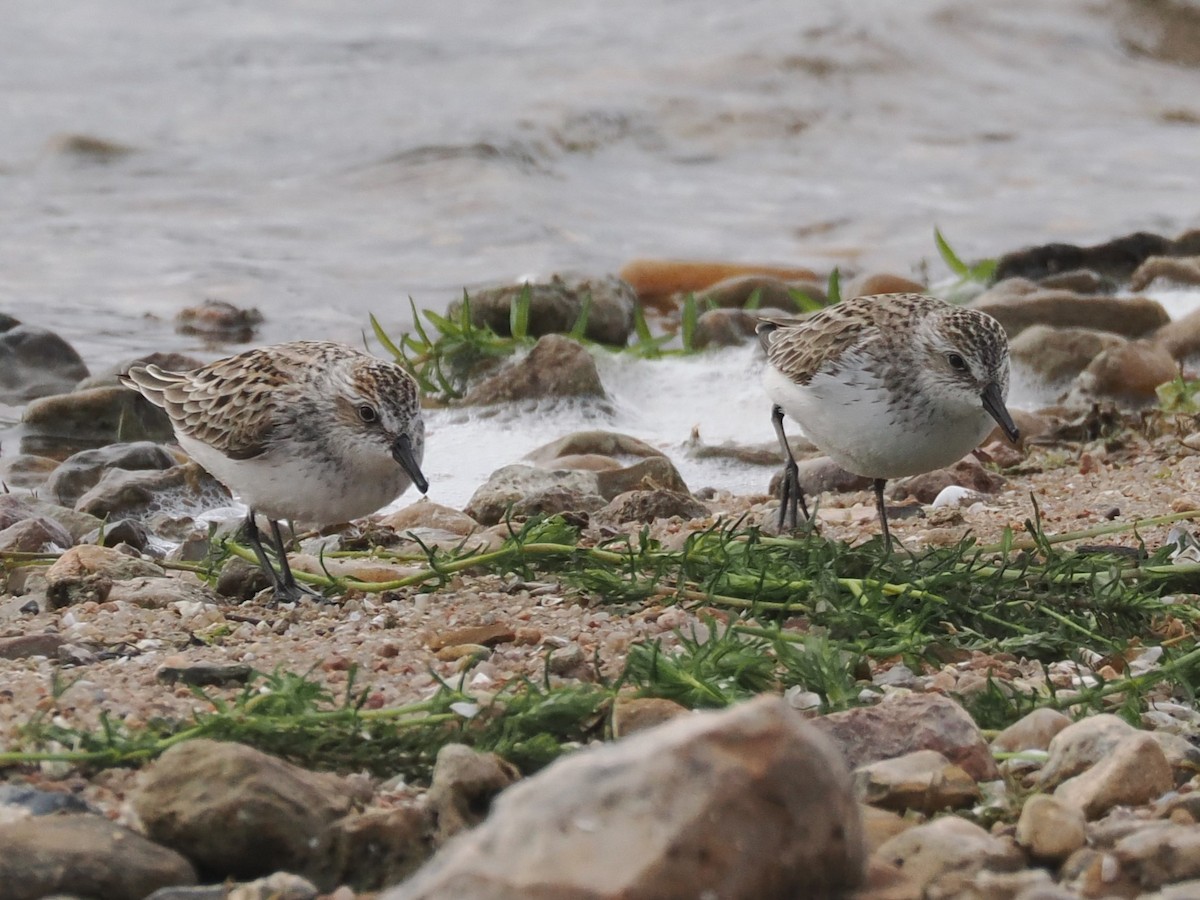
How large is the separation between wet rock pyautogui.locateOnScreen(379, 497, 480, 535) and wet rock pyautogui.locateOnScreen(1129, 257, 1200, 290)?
22.6 feet

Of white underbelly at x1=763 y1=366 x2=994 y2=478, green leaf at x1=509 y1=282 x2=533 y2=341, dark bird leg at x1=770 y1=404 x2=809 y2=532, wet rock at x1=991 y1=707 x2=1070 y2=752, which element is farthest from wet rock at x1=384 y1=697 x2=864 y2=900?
green leaf at x1=509 y1=282 x2=533 y2=341

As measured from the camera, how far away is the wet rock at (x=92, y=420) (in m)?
9.34

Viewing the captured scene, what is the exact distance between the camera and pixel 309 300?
12711 millimetres

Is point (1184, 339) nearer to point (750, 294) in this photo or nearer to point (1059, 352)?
point (1059, 352)

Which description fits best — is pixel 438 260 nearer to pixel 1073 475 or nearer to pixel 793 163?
pixel 793 163

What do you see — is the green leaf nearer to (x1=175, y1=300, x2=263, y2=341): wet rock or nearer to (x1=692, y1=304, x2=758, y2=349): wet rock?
(x1=692, y1=304, x2=758, y2=349): wet rock

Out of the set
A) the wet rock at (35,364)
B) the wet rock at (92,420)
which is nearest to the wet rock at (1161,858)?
the wet rock at (92,420)

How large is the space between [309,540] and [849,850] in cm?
467

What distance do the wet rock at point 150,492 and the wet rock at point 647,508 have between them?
2229mm

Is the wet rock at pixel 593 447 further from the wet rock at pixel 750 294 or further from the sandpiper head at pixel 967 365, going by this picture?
the wet rock at pixel 750 294

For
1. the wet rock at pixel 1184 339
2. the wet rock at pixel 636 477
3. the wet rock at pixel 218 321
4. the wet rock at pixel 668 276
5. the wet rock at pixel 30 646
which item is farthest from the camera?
the wet rock at pixel 668 276

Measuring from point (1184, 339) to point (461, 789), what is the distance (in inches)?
317

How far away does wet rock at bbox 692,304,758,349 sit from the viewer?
10.9m

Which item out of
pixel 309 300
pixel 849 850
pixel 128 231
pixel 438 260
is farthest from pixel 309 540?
pixel 128 231
